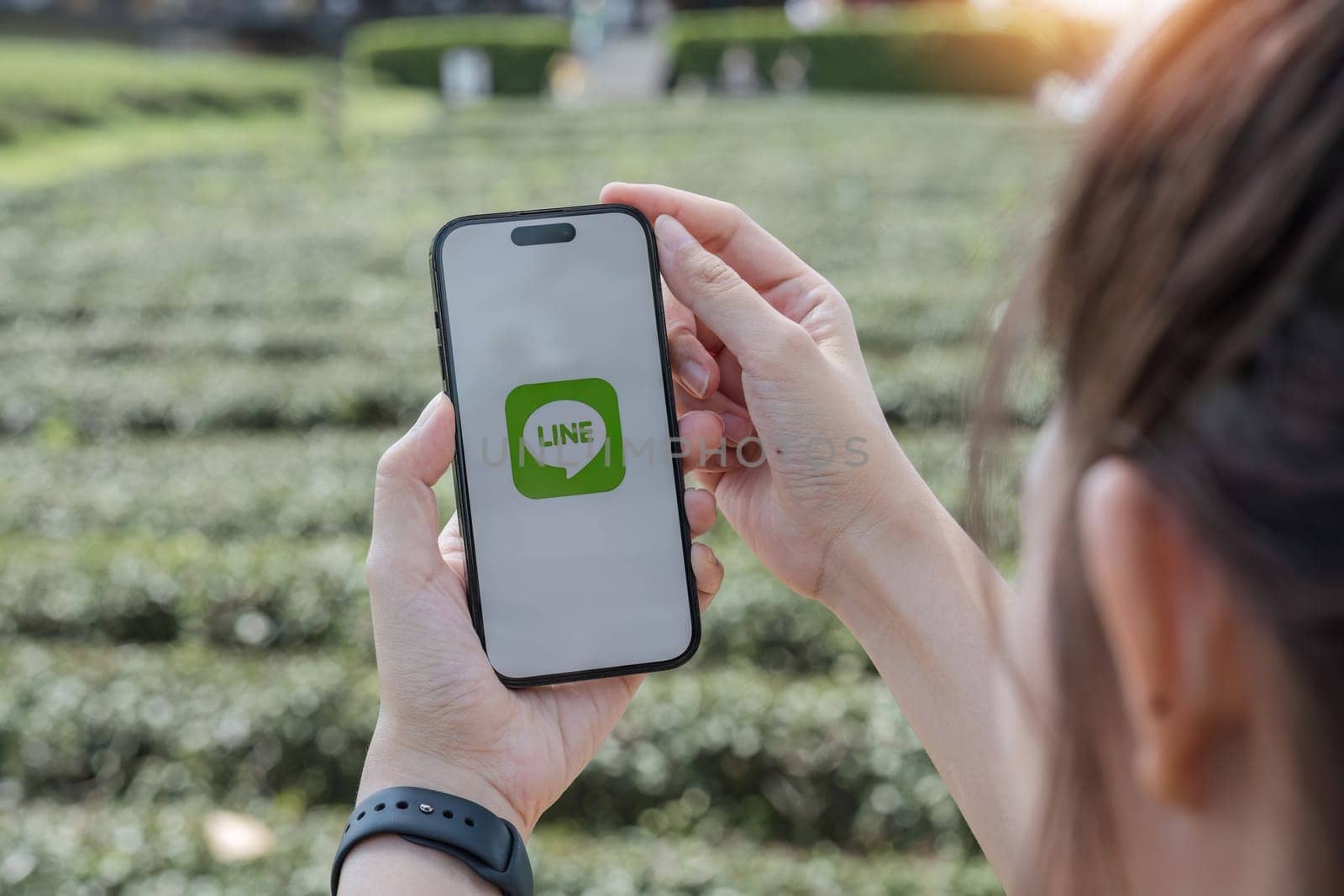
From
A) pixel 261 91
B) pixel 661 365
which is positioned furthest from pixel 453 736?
pixel 261 91

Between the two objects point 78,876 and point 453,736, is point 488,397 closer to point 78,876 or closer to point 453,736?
point 453,736

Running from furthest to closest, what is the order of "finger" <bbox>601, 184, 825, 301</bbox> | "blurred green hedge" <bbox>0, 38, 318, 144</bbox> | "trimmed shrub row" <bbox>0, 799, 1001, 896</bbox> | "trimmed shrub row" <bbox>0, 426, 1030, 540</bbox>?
"blurred green hedge" <bbox>0, 38, 318, 144</bbox> < "trimmed shrub row" <bbox>0, 426, 1030, 540</bbox> < "trimmed shrub row" <bbox>0, 799, 1001, 896</bbox> < "finger" <bbox>601, 184, 825, 301</bbox>

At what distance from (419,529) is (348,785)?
1.50 meters

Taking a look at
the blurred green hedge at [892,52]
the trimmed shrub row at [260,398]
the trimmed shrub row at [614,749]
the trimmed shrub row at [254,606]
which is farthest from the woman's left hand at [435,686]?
the blurred green hedge at [892,52]

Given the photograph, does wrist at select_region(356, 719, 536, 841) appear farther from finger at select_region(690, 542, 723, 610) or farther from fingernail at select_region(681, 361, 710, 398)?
fingernail at select_region(681, 361, 710, 398)

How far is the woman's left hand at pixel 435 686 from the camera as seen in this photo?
141 centimetres

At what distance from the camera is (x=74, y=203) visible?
952 cm

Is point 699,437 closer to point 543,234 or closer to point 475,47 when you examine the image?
point 543,234

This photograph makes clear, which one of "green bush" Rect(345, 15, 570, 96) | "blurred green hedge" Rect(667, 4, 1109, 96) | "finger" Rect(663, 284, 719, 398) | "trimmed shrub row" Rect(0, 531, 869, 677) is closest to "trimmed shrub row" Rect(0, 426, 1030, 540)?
"trimmed shrub row" Rect(0, 531, 869, 677)

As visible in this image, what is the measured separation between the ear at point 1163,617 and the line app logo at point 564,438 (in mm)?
924

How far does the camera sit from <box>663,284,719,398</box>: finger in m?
1.61

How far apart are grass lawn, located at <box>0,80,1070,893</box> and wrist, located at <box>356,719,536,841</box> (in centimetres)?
72

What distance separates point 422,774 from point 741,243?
866mm

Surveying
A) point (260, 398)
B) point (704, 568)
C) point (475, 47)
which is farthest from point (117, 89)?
point (704, 568)
